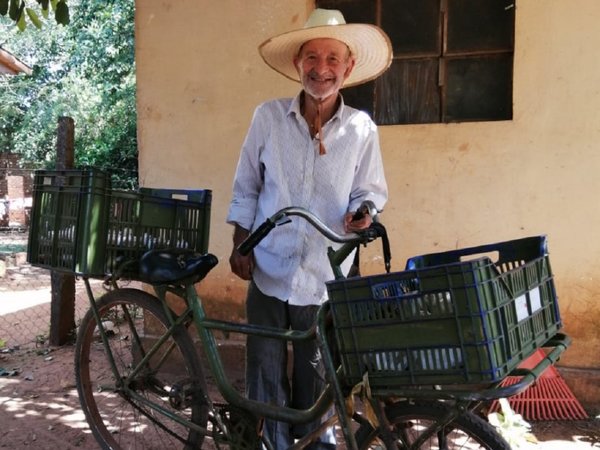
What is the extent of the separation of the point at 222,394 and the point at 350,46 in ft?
4.90

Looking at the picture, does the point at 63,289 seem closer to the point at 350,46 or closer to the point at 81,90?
the point at 350,46

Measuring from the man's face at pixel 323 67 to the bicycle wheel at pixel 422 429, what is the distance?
3.91ft

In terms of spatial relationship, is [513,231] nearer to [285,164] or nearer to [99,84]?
[285,164]

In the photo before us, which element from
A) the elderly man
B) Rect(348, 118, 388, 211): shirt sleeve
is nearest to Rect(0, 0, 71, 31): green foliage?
the elderly man

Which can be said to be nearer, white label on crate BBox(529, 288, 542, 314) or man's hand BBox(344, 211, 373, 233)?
white label on crate BBox(529, 288, 542, 314)

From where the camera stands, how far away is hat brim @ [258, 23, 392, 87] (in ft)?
7.29

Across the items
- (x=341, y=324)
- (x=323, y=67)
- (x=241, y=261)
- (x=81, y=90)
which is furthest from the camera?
(x=81, y=90)

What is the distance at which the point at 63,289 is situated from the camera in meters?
4.48

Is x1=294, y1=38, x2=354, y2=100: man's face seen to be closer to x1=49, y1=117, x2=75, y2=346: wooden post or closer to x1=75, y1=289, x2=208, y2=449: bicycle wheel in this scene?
x1=75, y1=289, x2=208, y2=449: bicycle wheel

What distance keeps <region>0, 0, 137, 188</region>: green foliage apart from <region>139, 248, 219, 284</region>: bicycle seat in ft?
33.4

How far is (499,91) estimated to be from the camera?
11.5ft

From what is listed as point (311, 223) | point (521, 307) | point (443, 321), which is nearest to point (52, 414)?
point (311, 223)

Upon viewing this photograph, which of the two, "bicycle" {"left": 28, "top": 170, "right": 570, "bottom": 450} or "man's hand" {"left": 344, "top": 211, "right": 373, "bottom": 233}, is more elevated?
"man's hand" {"left": 344, "top": 211, "right": 373, "bottom": 233}

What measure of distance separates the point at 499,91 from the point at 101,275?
2589mm
